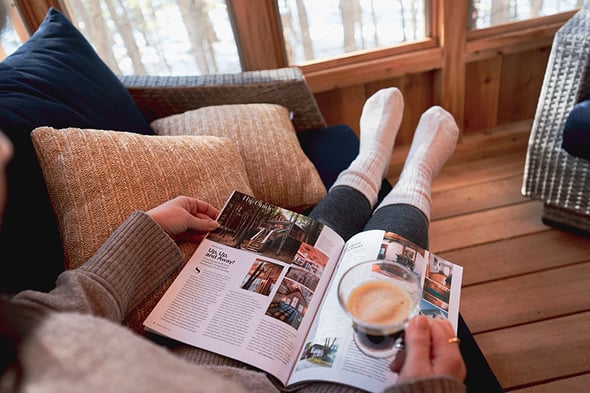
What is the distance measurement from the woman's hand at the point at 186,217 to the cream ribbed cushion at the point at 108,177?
3 cm

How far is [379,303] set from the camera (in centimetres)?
66

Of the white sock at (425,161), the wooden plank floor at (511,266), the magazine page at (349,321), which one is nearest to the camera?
the magazine page at (349,321)

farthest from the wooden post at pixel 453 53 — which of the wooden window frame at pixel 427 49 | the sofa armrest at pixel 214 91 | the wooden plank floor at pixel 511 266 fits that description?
the sofa armrest at pixel 214 91

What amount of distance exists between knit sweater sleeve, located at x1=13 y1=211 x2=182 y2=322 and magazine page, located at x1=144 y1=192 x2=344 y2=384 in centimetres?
4

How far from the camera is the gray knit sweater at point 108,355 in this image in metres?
0.38

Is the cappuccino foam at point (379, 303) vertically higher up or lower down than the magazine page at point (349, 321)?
higher up

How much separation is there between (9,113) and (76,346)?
0.58 meters

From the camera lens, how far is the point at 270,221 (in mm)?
921

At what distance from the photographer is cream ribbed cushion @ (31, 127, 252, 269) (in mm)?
780

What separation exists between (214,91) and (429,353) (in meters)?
0.96

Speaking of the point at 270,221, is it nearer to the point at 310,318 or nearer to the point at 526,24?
the point at 310,318

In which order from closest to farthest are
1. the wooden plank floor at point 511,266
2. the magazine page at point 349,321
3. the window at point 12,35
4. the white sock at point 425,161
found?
1. the magazine page at point 349,321
2. the white sock at point 425,161
3. the wooden plank floor at point 511,266
4. the window at point 12,35

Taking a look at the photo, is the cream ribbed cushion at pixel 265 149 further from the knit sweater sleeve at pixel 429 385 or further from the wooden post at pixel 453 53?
the wooden post at pixel 453 53

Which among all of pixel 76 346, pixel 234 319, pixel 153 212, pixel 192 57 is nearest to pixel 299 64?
pixel 192 57
